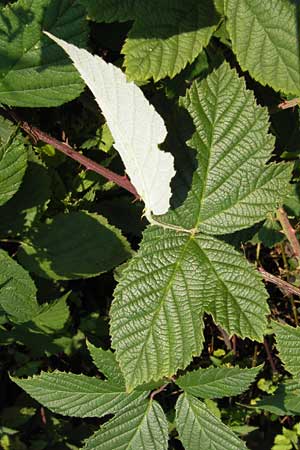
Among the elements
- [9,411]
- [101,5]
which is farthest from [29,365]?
[101,5]

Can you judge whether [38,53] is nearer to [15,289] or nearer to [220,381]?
[15,289]

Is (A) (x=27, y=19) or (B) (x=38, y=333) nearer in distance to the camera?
(A) (x=27, y=19)

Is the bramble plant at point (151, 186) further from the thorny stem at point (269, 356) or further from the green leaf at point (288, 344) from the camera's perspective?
the thorny stem at point (269, 356)

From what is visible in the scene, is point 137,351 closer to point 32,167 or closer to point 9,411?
point 32,167

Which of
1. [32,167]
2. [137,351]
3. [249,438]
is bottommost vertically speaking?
[249,438]

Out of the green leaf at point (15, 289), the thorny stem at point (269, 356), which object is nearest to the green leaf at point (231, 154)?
the green leaf at point (15, 289)
